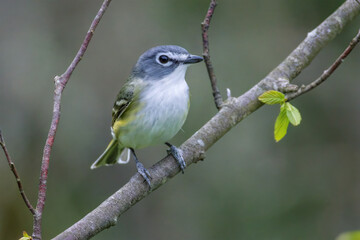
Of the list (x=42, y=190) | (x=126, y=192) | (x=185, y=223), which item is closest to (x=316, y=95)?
(x=185, y=223)

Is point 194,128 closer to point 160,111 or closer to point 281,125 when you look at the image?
point 160,111

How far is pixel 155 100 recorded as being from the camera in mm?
4242

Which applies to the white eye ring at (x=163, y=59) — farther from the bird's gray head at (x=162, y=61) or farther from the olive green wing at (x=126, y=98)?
the olive green wing at (x=126, y=98)

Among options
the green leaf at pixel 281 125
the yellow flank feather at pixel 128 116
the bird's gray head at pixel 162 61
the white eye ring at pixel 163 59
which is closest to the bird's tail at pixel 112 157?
the yellow flank feather at pixel 128 116

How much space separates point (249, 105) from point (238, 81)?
3.61m

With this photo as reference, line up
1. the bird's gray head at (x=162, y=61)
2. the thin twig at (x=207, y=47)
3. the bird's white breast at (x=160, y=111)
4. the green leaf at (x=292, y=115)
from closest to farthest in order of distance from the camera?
the green leaf at (x=292, y=115) < the thin twig at (x=207, y=47) < the bird's white breast at (x=160, y=111) < the bird's gray head at (x=162, y=61)

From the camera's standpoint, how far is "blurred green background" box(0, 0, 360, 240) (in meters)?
7.05

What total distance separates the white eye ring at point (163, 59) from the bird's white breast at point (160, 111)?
0.10 meters

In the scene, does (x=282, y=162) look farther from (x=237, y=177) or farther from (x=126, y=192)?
(x=126, y=192)

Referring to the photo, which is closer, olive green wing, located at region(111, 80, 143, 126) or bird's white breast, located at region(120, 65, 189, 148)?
bird's white breast, located at region(120, 65, 189, 148)

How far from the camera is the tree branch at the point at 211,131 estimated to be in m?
3.03

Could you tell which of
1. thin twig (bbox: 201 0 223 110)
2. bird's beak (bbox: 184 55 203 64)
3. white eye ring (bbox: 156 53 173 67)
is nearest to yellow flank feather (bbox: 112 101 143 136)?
white eye ring (bbox: 156 53 173 67)

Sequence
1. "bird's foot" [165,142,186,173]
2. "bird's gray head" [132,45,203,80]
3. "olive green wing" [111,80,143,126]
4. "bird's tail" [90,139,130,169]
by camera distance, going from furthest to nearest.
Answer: "bird's tail" [90,139,130,169], "olive green wing" [111,80,143,126], "bird's gray head" [132,45,203,80], "bird's foot" [165,142,186,173]

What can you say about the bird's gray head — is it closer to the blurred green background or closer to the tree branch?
the tree branch
